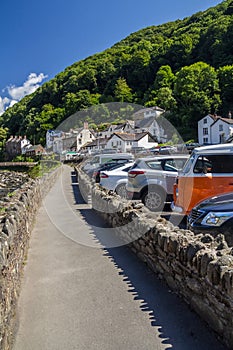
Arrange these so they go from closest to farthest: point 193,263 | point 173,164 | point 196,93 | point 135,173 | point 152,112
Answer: point 193,263 < point 135,173 < point 173,164 < point 196,93 < point 152,112

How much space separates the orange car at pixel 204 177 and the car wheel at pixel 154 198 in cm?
196

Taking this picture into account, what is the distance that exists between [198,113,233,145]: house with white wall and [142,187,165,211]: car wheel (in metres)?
54.4

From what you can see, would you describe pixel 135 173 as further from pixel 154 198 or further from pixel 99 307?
pixel 99 307

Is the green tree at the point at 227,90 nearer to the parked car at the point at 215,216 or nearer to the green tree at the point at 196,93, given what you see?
the green tree at the point at 196,93

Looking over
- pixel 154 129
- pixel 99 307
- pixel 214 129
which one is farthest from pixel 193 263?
pixel 154 129

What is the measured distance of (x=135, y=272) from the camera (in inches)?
209

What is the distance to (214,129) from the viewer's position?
65.1 meters

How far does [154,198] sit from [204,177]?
103 inches

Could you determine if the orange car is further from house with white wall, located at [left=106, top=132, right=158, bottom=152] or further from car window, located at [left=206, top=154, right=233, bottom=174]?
house with white wall, located at [left=106, top=132, right=158, bottom=152]

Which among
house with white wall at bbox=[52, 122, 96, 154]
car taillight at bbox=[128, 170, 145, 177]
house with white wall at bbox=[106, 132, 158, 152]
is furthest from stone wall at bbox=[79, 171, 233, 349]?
house with white wall at bbox=[52, 122, 96, 154]

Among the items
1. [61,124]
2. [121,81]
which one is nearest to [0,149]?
[61,124]

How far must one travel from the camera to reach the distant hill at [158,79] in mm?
80812

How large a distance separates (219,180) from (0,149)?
13374 centimetres

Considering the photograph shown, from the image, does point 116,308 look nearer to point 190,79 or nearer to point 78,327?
point 78,327
